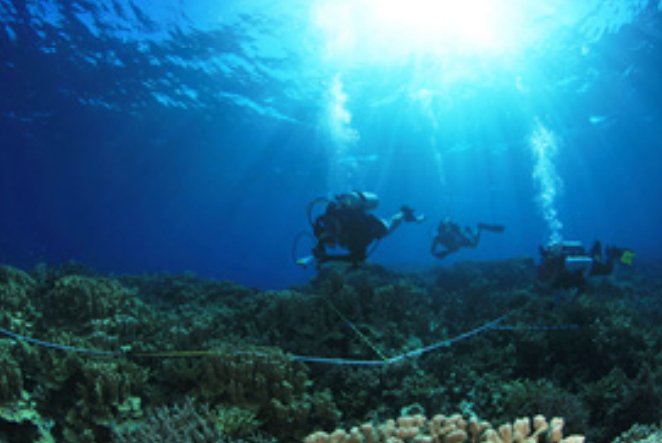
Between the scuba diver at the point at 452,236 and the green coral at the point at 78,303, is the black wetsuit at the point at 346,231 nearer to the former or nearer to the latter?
the green coral at the point at 78,303

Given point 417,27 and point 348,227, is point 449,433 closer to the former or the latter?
point 348,227

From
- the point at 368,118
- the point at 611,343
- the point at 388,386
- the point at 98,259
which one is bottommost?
the point at 388,386

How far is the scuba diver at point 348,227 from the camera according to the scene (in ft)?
28.1

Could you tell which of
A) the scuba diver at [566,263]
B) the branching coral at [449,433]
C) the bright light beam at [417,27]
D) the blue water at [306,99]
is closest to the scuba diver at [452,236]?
the blue water at [306,99]

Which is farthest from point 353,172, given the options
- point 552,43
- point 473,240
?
point 473,240

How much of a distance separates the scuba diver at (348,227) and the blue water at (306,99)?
22.6 ft

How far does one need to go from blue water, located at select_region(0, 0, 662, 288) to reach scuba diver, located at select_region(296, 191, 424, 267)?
6.89 meters

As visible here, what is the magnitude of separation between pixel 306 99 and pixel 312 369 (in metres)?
23.8

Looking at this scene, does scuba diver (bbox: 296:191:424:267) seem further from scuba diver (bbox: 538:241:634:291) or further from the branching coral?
the branching coral

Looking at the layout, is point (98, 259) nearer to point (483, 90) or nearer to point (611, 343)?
point (483, 90)

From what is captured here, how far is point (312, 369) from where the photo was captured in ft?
18.3

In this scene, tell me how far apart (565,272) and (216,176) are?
142ft

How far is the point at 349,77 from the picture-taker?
78.2 feet

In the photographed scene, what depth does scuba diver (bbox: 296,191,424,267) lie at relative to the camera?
337 inches
